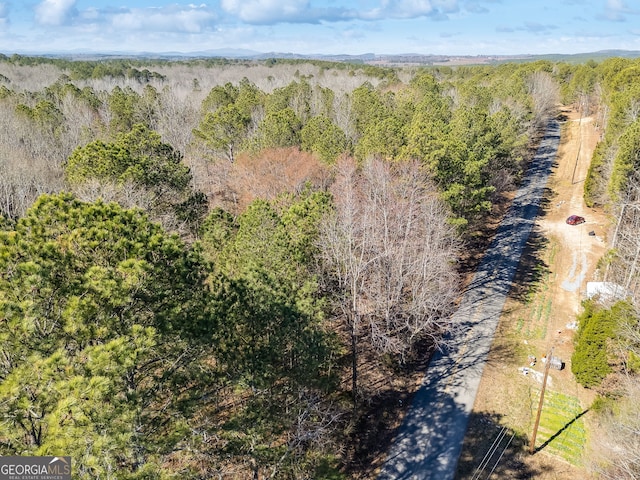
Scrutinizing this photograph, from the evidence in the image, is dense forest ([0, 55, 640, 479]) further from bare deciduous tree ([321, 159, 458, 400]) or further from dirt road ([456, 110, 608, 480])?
dirt road ([456, 110, 608, 480])

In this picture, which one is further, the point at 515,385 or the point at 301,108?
the point at 301,108

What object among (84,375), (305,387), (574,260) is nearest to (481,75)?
(574,260)

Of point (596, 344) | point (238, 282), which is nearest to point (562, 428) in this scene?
point (596, 344)

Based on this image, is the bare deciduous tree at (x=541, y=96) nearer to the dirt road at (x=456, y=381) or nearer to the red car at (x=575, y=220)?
the red car at (x=575, y=220)

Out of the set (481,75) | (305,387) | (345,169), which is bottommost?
(305,387)

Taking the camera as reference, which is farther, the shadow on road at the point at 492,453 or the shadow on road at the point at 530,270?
the shadow on road at the point at 530,270

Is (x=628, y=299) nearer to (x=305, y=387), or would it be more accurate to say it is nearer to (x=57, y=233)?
(x=305, y=387)

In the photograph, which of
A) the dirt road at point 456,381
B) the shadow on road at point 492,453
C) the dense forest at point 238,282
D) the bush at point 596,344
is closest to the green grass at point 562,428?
the shadow on road at point 492,453
